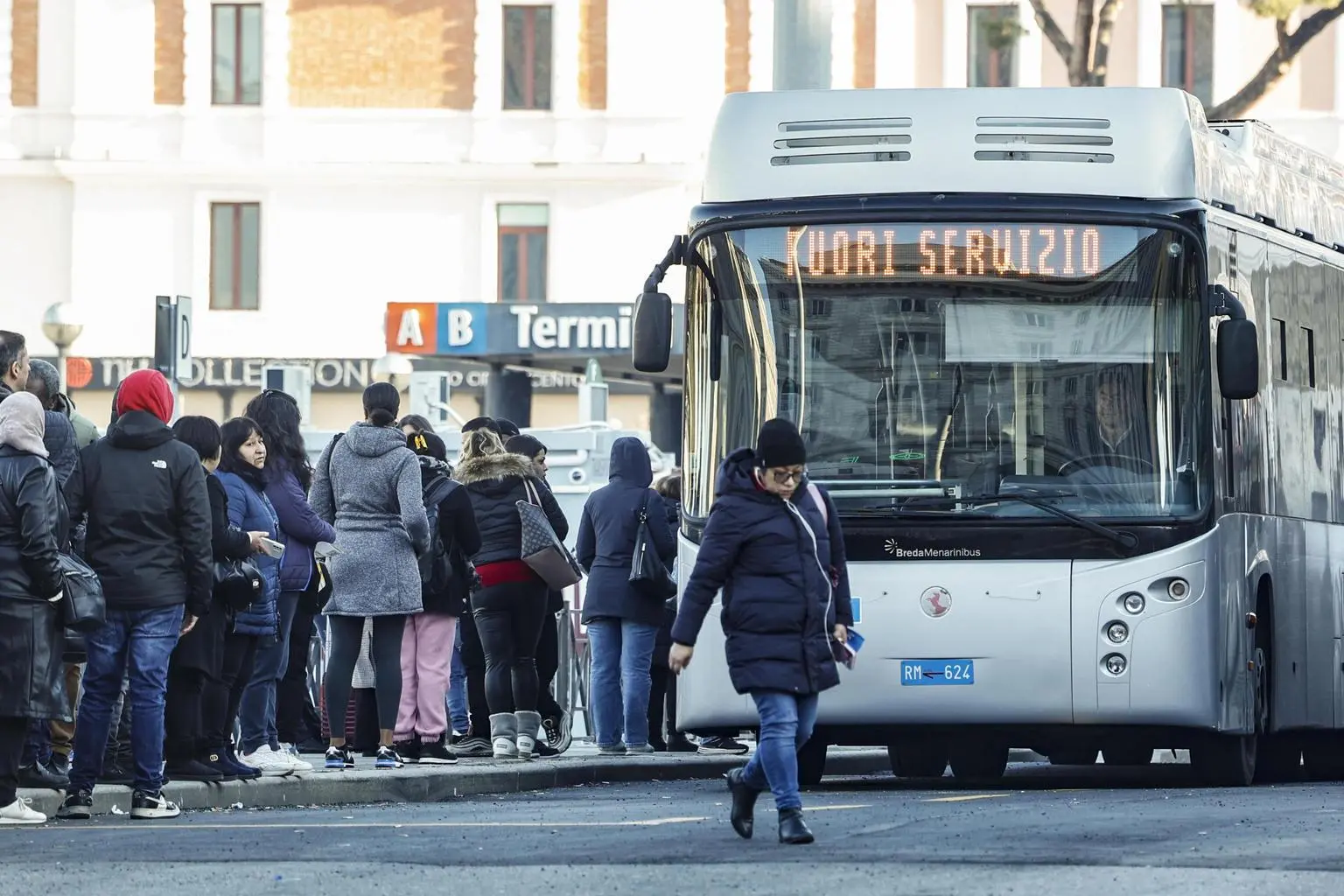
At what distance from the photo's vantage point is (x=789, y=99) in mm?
14055

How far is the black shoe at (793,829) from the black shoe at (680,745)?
7088 millimetres

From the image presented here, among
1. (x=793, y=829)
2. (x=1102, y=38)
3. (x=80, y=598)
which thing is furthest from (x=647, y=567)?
(x=1102, y=38)

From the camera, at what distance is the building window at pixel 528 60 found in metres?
50.3

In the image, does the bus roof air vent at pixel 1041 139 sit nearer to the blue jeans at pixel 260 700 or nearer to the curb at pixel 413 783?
the curb at pixel 413 783

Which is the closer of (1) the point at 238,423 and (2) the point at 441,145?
(1) the point at 238,423

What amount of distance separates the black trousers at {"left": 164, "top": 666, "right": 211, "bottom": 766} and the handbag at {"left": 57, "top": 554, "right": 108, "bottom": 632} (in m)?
1.22

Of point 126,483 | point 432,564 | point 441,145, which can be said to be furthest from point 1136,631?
point 441,145

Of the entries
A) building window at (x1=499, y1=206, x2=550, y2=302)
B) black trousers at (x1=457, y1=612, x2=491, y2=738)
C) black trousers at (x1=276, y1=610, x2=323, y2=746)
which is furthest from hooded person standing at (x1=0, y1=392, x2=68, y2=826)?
building window at (x1=499, y1=206, x2=550, y2=302)

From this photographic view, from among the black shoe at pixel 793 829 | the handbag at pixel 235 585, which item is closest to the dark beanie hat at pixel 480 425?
the handbag at pixel 235 585

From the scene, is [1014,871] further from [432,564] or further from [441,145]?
[441,145]

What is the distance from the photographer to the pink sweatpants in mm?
14969

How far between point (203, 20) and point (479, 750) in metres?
36.1

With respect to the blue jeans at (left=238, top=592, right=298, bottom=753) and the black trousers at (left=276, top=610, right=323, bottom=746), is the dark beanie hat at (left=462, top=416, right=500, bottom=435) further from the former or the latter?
the blue jeans at (left=238, top=592, right=298, bottom=753)

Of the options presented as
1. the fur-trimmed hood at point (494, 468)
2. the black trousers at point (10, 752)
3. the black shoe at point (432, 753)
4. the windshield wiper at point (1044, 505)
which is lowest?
the black shoe at point (432, 753)
